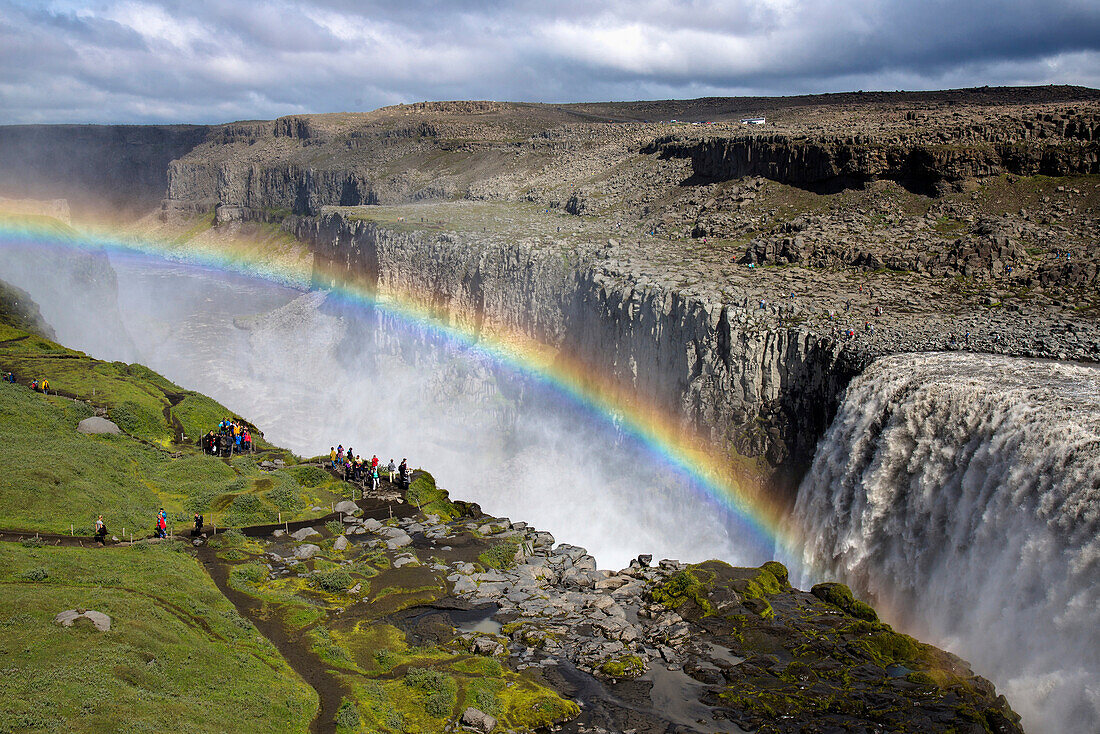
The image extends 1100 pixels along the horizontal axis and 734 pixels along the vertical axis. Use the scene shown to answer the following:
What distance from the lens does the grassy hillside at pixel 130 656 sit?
14.8m

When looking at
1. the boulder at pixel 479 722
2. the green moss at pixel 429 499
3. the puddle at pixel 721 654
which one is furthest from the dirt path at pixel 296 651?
the puddle at pixel 721 654

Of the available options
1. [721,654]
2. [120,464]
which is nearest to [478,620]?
[721,654]

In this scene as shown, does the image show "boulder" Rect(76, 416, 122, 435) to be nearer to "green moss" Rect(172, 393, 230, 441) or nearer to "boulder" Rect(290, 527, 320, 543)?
"green moss" Rect(172, 393, 230, 441)

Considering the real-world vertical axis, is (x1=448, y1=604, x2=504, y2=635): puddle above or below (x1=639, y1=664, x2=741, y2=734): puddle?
below

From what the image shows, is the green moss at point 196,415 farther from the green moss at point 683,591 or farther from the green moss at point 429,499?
the green moss at point 683,591

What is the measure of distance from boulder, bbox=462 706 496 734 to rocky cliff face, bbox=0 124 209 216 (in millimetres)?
160356

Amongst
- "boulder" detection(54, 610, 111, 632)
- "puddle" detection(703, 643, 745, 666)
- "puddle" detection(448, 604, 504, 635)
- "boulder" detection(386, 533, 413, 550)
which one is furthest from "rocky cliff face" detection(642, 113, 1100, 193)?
"boulder" detection(54, 610, 111, 632)

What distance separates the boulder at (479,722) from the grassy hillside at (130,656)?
3.53m

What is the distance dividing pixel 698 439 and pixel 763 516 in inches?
191

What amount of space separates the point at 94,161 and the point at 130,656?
17527 centimetres

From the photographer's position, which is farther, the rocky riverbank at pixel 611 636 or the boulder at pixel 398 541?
the boulder at pixel 398 541

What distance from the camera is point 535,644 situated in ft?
76.4

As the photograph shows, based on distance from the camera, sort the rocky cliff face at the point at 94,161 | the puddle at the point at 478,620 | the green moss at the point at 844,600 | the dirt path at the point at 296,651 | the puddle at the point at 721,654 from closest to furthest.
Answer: the dirt path at the point at 296,651 < the puddle at the point at 721,654 < the puddle at the point at 478,620 < the green moss at the point at 844,600 < the rocky cliff face at the point at 94,161

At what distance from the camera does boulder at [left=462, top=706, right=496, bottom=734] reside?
19000 millimetres
